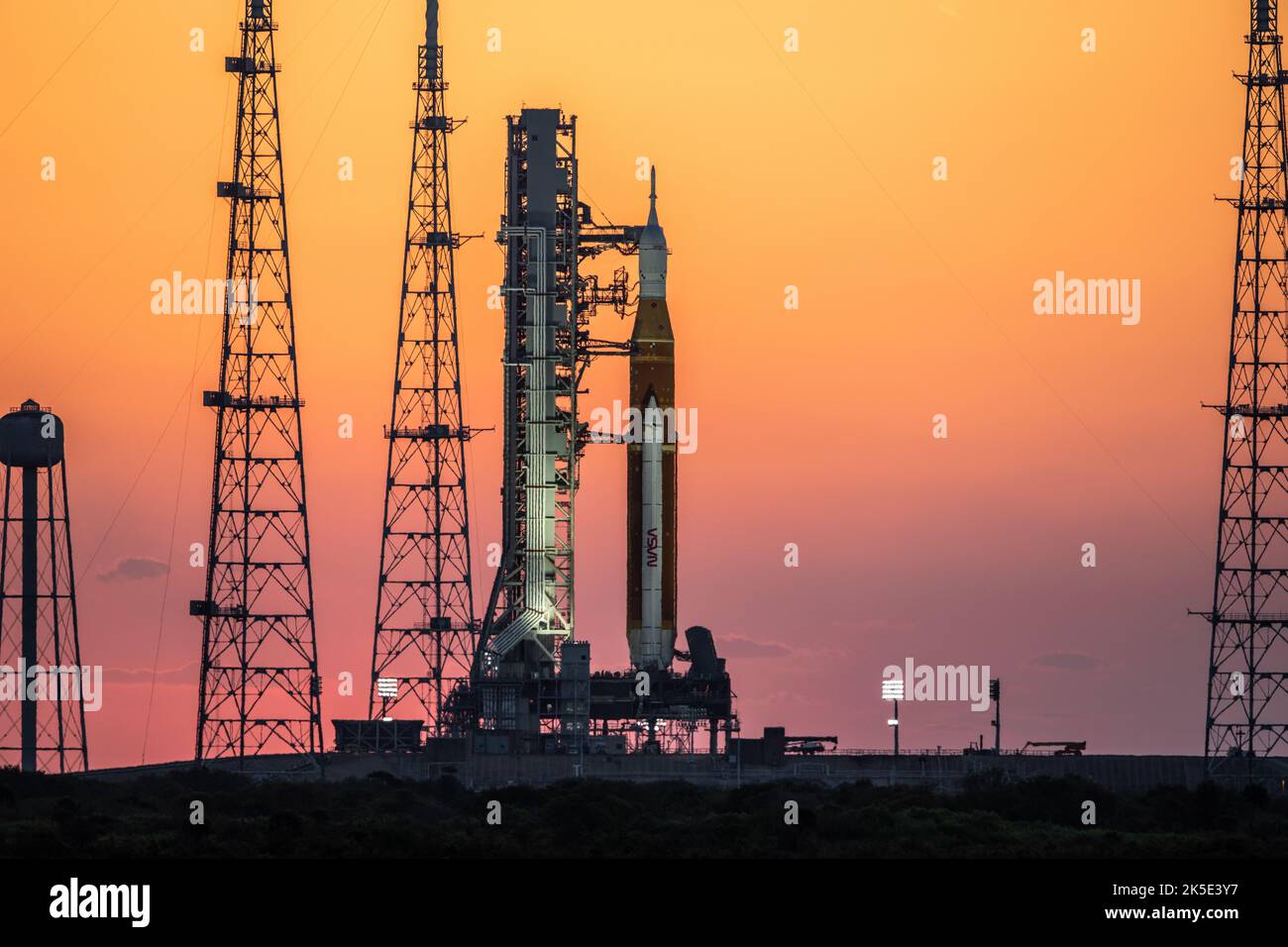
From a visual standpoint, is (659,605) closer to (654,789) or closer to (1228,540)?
(654,789)

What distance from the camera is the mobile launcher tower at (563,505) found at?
136625 mm

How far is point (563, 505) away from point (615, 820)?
22.8 meters

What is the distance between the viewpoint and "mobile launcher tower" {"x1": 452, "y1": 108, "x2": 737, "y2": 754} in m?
137

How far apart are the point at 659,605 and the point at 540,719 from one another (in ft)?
28.6

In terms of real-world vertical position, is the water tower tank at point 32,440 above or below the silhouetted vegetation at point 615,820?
above

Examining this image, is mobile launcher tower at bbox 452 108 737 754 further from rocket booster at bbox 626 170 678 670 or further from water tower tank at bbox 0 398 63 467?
water tower tank at bbox 0 398 63 467

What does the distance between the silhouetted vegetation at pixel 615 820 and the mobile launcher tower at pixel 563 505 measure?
4907 millimetres

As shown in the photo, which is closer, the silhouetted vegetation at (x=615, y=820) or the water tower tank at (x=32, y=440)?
the silhouetted vegetation at (x=615, y=820)

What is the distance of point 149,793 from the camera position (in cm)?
13138

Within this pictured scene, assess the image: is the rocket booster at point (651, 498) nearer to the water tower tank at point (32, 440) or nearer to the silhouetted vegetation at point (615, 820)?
the silhouetted vegetation at point (615, 820)

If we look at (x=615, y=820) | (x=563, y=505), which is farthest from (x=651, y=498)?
(x=615, y=820)

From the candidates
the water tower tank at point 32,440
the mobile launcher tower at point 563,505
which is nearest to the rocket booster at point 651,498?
the mobile launcher tower at point 563,505
